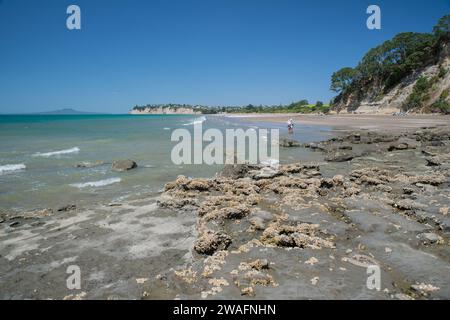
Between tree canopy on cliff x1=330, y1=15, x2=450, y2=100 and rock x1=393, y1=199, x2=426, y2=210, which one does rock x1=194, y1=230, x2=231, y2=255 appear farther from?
tree canopy on cliff x1=330, y1=15, x2=450, y2=100

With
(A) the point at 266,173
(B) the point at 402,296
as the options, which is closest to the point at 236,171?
(A) the point at 266,173

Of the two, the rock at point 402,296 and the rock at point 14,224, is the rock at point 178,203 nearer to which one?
the rock at point 14,224

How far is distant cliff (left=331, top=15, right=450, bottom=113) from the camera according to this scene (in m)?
69.8

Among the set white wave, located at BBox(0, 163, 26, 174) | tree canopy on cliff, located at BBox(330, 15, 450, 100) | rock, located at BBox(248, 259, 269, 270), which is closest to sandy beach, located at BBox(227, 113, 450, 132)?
tree canopy on cliff, located at BBox(330, 15, 450, 100)

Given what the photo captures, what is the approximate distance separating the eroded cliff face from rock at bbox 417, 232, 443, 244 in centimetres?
7023

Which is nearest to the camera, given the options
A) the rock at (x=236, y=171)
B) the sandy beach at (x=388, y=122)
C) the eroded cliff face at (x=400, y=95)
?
the rock at (x=236, y=171)

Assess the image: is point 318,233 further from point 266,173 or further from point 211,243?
point 266,173

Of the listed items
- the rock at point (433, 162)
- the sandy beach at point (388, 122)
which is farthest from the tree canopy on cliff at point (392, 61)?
the rock at point (433, 162)

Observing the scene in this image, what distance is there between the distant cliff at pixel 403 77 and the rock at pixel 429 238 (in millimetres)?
67380

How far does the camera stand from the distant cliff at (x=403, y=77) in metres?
69.8

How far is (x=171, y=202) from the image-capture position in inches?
413

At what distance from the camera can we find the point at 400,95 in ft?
264
